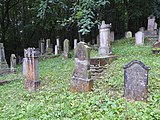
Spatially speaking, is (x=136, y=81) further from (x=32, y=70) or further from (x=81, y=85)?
(x=32, y=70)

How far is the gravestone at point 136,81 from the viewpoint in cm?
536

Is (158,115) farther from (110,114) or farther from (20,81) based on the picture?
(20,81)

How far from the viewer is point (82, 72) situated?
6.58 meters

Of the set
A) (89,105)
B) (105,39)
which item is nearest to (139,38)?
(105,39)

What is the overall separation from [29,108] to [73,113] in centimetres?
114

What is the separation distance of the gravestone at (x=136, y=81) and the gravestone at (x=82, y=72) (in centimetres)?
123

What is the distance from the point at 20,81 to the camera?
31.1ft

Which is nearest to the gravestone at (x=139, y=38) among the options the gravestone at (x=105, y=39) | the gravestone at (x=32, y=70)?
the gravestone at (x=105, y=39)

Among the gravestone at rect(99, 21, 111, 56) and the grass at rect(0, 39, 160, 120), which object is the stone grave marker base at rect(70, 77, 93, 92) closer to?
the grass at rect(0, 39, 160, 120)

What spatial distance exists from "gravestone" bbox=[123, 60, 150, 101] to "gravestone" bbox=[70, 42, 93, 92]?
1229 millimetres

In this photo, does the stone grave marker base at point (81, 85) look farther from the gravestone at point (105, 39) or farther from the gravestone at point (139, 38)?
the gravestone at point (139, 38)

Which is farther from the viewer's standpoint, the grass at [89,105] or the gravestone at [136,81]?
the gravestone at [136,81]

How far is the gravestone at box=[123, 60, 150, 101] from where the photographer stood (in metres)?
5.36

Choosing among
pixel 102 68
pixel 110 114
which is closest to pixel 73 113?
pixel 110 114
